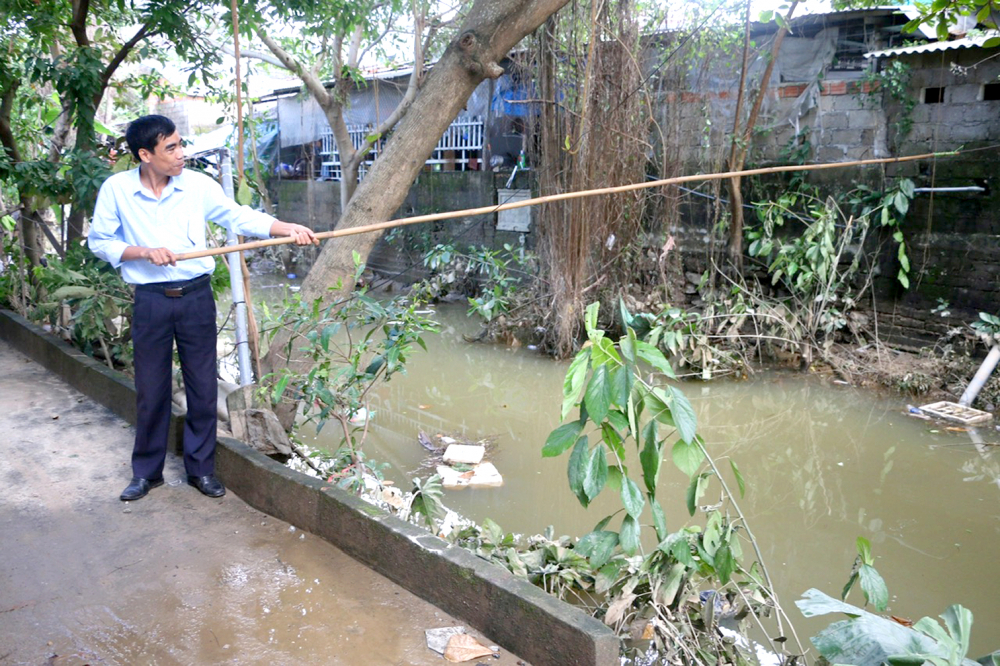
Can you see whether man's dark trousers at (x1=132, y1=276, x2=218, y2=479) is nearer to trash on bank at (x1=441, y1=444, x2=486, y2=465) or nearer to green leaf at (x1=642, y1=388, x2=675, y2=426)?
green leaf at (x1=642, y1=388, x2=675, y2=426)

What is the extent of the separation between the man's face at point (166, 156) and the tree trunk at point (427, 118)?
1510 millimetres

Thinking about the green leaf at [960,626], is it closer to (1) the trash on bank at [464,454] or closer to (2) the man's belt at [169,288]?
(2) the man's belt at [169,288]

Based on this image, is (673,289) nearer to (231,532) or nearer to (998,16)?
(998,16)

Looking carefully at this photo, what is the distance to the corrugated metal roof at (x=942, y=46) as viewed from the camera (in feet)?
19.8

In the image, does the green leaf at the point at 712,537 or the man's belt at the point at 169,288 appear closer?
the green leaf at the point at 712,537

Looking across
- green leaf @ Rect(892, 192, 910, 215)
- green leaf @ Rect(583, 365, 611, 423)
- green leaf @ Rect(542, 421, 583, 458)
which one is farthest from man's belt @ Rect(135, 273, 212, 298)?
green leaf @ Rect(892, 192, 910, 215)

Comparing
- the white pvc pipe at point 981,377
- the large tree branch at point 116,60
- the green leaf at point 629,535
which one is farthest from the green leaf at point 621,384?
the white pvc pipe at point 981,377

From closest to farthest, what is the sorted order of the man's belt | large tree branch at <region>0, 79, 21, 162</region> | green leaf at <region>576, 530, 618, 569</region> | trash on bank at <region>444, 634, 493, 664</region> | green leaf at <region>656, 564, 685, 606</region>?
trash on bank at <region>444, 634, 493, 664</region>, green leaf at <region>576, 530, 618, 569</region>, green leaf at <region>656, 564, 685, 606</region>, the man's belt, large tree branch at <region>0, 79, 21, 162</region>

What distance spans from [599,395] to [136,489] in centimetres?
199

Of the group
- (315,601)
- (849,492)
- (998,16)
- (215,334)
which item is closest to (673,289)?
(849,492)

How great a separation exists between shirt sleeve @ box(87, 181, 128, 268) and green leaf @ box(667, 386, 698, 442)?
79.5 inches

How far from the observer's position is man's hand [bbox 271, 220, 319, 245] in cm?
310

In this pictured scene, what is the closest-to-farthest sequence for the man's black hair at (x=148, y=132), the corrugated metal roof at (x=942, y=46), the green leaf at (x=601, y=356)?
the green leaf at (x=601, y=356), the man's black hair at (x=148, y=132), the corrugated metal roof at (x=942, y=46)

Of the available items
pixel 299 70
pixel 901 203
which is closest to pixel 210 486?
pixel 901 203
